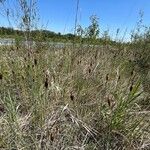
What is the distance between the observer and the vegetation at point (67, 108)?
10.4 feet

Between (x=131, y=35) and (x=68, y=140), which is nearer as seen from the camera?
(x=68, y=140)

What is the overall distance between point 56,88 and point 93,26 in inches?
122

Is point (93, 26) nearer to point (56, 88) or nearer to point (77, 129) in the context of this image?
point (56, 88)

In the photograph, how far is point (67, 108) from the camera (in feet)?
11.8

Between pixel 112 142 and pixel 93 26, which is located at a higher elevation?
pixel 93 26

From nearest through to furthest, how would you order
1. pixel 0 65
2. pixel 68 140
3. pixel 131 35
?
1. pixel 68 140
2. pixel 0 65
3. pixel 131 35

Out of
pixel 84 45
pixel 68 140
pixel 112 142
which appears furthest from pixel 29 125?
pixel 84 45

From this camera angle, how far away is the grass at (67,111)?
125 inches

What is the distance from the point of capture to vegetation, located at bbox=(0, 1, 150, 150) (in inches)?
125

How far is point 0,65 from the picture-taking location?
15.6 ft

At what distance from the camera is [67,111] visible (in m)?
3.62

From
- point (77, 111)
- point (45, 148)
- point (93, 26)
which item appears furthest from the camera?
point (93, 26)

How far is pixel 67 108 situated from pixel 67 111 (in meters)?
0.04

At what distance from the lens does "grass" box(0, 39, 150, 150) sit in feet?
10.4
